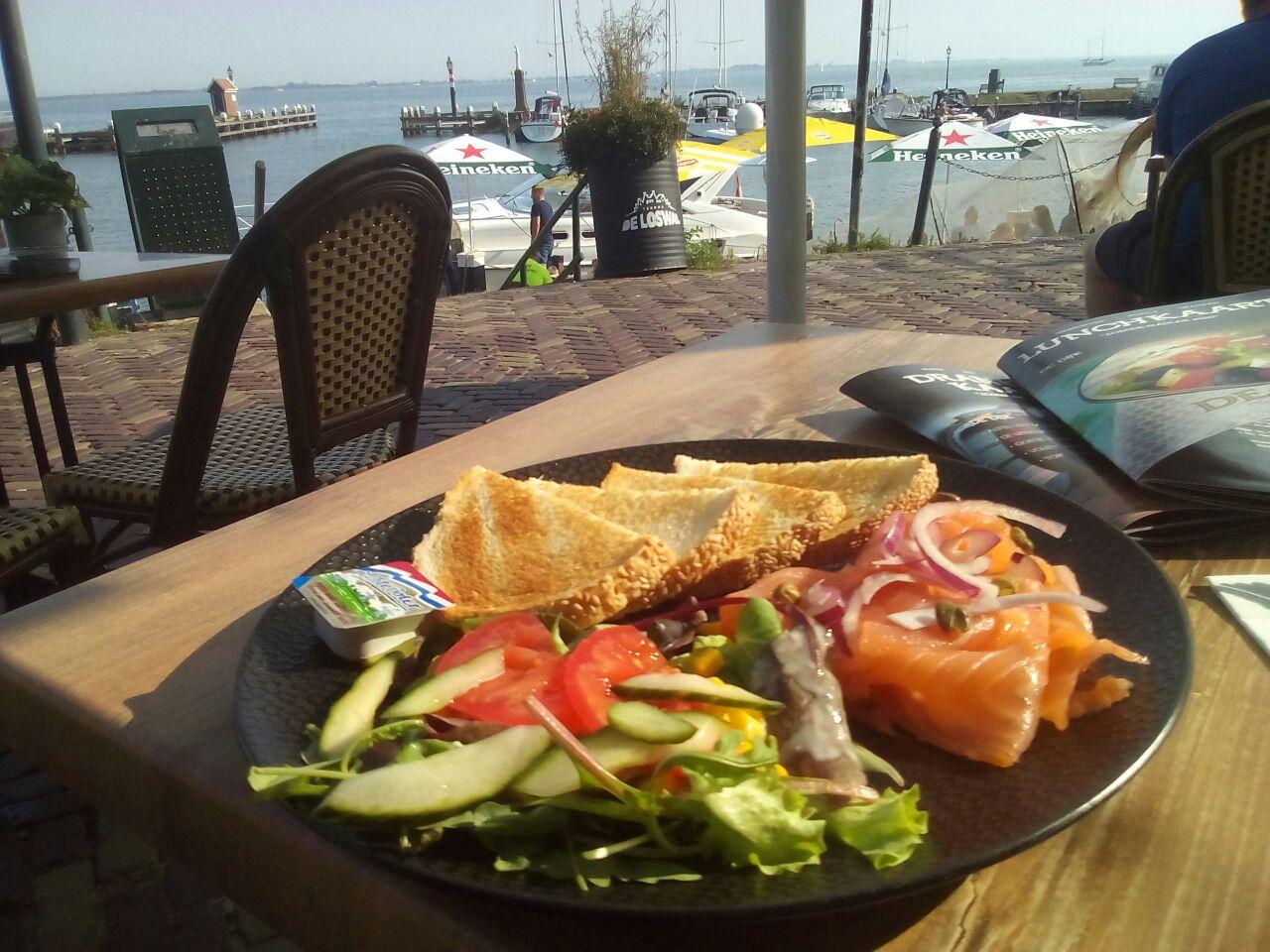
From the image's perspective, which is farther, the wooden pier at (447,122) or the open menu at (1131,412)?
the wooden pier at (447,122)

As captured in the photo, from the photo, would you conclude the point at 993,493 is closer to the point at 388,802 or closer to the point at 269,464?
the point at 388,802

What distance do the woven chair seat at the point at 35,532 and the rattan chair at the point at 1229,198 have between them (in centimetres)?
303

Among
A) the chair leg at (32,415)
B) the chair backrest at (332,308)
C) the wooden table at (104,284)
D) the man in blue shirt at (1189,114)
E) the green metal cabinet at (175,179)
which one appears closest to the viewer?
the chair backrest at (332,308)

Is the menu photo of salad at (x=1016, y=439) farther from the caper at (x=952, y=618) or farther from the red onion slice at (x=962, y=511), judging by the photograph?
the caper at (x=952, y=618)

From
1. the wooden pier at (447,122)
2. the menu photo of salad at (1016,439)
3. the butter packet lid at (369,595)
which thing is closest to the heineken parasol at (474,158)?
the menu photo of salad at (1016,439)

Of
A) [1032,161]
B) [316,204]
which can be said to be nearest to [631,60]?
[1032,161]

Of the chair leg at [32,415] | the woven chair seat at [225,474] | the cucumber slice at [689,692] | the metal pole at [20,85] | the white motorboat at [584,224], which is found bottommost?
the white motorboat at [584,224]

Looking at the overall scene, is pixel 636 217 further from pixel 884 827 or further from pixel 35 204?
pixel 884 827

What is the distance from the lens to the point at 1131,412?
1.35m

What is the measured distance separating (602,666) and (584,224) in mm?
23873

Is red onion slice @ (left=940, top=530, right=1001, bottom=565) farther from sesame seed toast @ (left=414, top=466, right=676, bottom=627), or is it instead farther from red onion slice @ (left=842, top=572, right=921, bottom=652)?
sesame seed toast @ (left=414, top=466, right=676, bottom=627)

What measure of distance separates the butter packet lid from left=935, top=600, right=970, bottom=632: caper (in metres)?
0.45

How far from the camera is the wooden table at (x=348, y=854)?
66 cm

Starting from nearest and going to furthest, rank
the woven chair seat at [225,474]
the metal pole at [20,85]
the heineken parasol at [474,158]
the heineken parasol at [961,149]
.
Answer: the woven chair seat at [225,474], the metal pole at [20,85], the heineken parasol at [961,149], the heineken parasol at [474,158]
